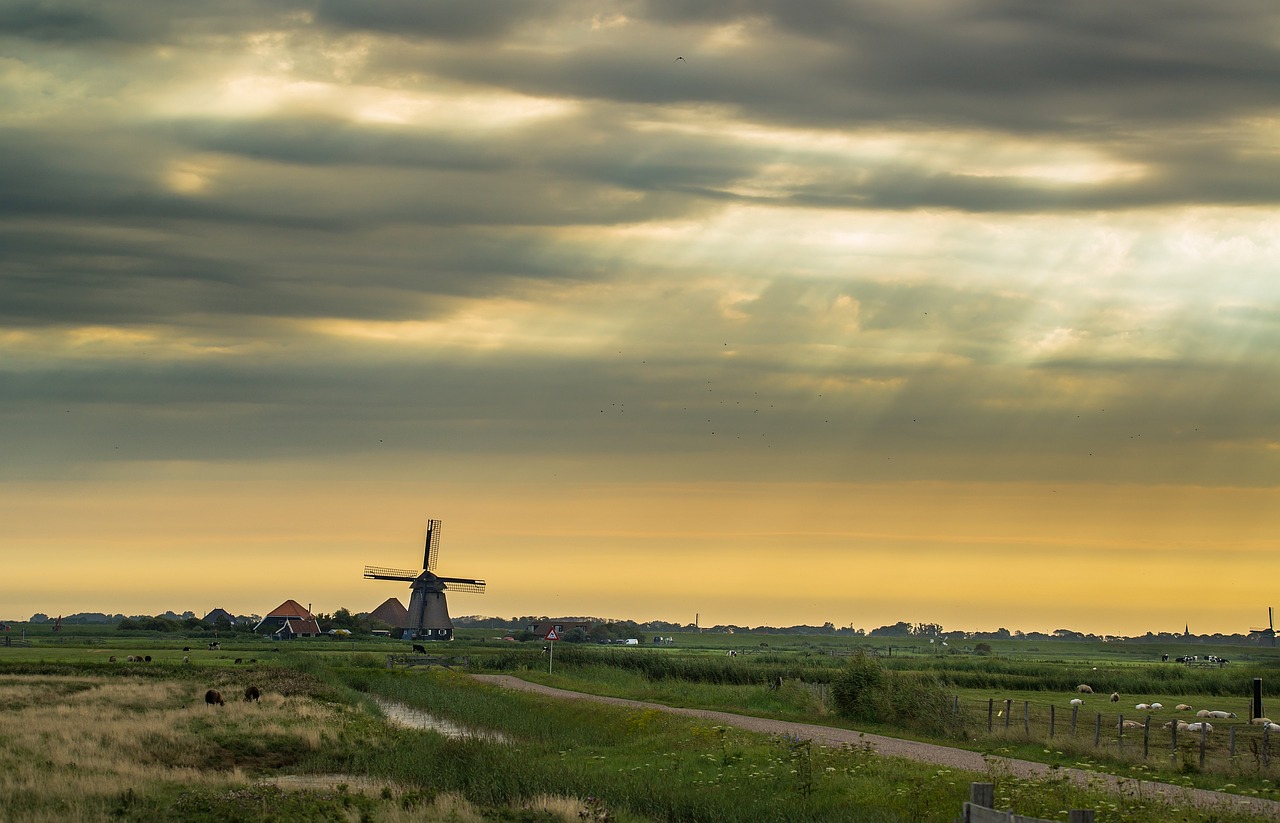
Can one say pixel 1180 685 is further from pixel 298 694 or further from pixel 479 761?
pixel 479 761

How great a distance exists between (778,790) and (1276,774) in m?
13.7

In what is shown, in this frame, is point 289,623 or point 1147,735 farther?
point 289,623

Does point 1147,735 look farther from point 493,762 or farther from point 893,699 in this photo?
point 493,762

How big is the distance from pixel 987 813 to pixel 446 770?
23819 mm

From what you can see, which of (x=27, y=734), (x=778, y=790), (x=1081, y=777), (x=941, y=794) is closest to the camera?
(x=941, y=794)

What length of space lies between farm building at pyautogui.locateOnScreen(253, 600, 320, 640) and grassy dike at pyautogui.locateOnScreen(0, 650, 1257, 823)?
128263 mm

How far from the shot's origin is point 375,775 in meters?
36.3

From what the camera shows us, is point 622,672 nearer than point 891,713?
No

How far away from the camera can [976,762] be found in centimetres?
3369

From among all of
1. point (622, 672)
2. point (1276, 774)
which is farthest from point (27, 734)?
point (622, 672)

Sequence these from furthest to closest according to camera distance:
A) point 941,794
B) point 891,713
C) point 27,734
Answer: point 891,713
point 27,734
point 941,794

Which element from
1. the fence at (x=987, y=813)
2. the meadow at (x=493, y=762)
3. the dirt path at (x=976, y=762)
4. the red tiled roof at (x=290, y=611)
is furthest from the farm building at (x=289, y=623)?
the fence at (x=987, y=813)

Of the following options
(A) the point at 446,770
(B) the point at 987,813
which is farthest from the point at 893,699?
(B) the point at 987,813

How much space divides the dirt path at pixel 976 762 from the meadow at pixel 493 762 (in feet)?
3.01
